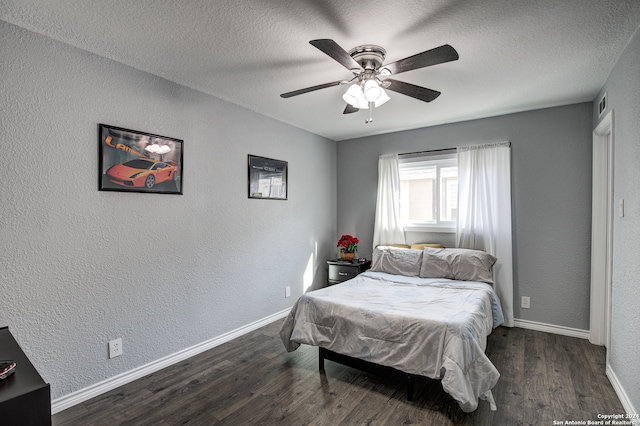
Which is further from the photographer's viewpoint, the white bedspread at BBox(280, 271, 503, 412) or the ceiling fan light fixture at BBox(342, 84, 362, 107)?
the ceiling fan light fixture at BBox(342, 84, 362, 107)

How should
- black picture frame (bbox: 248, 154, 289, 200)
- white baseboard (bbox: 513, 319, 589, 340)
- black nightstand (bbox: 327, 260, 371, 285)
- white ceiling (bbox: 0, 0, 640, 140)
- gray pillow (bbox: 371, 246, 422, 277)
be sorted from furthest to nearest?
black nightstand (bbox: 327, 260, 371, 285) → gray pillow (bbox: 371, 246, 422, 277) → black picture frame (bbox: 248, 154, 289, 200) → white baseboard (bbox: 513, 319, 589, 340) → white ceiling (bbox: 0, 0, 640, 140)

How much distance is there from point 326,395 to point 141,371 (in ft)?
4.93

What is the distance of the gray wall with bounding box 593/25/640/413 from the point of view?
1988 millimetres

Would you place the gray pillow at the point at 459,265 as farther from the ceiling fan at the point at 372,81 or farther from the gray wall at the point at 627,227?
the ceiling fan at the point at 372,81

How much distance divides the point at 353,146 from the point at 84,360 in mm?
3998

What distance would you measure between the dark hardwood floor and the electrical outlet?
25 centimetres

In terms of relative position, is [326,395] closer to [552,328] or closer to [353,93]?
[353,93]

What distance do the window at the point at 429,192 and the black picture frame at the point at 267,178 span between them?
1.63m

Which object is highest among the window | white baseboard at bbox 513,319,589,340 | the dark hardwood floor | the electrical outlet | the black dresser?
the window

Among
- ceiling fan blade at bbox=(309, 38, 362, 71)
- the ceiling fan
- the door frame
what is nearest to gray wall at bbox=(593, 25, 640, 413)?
the door frame

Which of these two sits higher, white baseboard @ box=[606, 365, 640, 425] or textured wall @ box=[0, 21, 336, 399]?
textured wall @ box=[0, 21, 336, 399]

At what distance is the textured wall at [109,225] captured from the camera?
Result: 80.7 inches

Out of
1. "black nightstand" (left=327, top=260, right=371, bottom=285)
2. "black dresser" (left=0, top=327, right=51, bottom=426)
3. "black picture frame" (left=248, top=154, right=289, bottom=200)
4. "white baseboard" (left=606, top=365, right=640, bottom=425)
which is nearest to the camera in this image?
"black dresser" (left=0, top=327, right=51, bottom=426)

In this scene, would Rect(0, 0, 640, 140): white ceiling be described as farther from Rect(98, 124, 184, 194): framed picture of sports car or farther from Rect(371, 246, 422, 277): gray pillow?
Rect(371, 246, 422, 277): gray pillow
